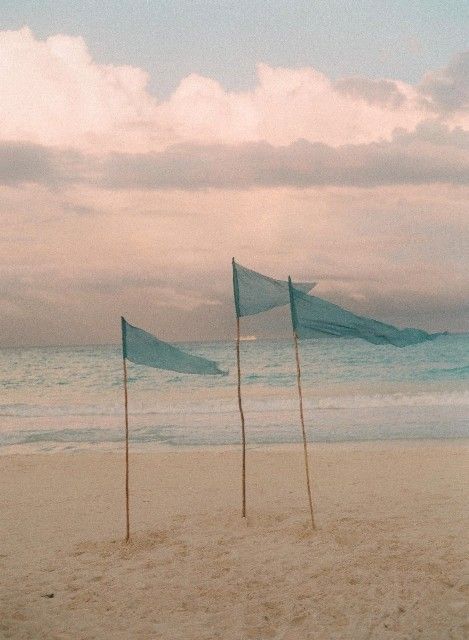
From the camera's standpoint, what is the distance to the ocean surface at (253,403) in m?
21.2

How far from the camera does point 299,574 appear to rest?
801 centimetres

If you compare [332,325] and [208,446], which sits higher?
[332,325]

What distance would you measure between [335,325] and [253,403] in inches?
889

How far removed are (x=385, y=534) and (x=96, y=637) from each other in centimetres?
450

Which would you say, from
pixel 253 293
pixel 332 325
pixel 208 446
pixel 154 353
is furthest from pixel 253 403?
pixel 332 325

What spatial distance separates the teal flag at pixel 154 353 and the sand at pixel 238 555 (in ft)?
8.23

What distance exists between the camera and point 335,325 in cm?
983

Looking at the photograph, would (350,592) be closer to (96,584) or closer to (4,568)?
(96,584)

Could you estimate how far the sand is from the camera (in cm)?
677

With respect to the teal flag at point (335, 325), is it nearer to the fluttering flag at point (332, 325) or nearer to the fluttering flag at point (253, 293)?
the fluttering flag at point (332, 325)

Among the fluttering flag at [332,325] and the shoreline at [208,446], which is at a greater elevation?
the fluttering flag at [332,325]

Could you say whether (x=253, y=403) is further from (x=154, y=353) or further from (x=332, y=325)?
(x=332, y=325)

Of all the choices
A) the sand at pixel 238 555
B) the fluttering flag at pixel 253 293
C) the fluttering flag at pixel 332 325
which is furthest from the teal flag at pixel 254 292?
the sand at pixel 238 555

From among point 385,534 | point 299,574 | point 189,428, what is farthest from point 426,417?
point 299,574
